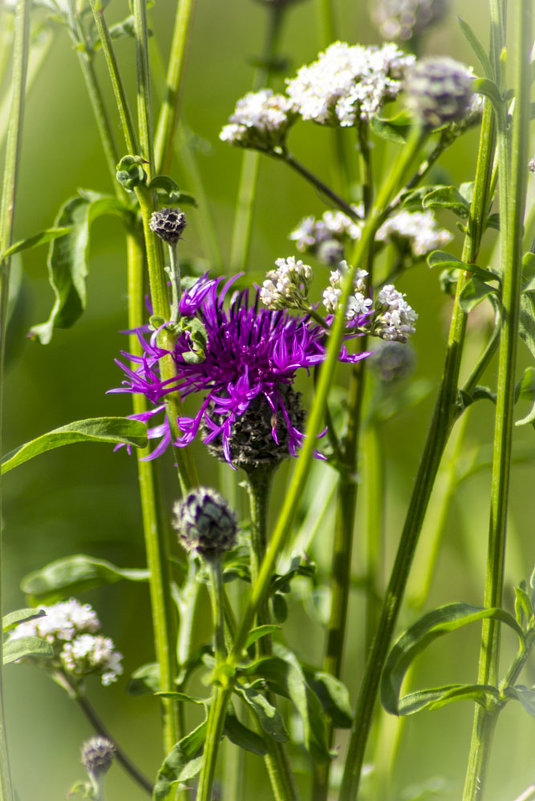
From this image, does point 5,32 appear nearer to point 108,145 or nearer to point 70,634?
point 108,145

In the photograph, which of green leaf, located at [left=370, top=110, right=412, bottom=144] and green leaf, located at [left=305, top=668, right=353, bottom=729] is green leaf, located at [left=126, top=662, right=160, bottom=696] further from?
green leaf, located at [left=370, top=110, right=412, bottom=144]

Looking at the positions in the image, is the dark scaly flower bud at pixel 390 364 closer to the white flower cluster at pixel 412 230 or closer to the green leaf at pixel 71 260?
the white flower cluster at pixel 412 230

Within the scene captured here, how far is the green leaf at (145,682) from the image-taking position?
0.52 m

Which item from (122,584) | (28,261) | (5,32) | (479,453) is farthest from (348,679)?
(28,261)

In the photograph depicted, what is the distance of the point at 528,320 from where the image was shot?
428mm

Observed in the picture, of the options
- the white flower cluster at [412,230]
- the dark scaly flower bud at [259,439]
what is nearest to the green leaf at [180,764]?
the dark scaly flower bud at [259,439]

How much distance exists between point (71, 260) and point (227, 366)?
12 cm

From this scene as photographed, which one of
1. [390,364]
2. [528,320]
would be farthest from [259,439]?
[390,364]

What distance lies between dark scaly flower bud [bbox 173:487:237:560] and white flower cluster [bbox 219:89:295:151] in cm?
26

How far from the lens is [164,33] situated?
1244 millimetres

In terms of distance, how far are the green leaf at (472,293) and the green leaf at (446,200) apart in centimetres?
4

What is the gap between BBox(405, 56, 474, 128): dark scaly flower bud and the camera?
274 millimetres

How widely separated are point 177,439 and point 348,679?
0.52 m

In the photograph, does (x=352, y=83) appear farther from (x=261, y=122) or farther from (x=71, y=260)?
(x=71, y=260)
